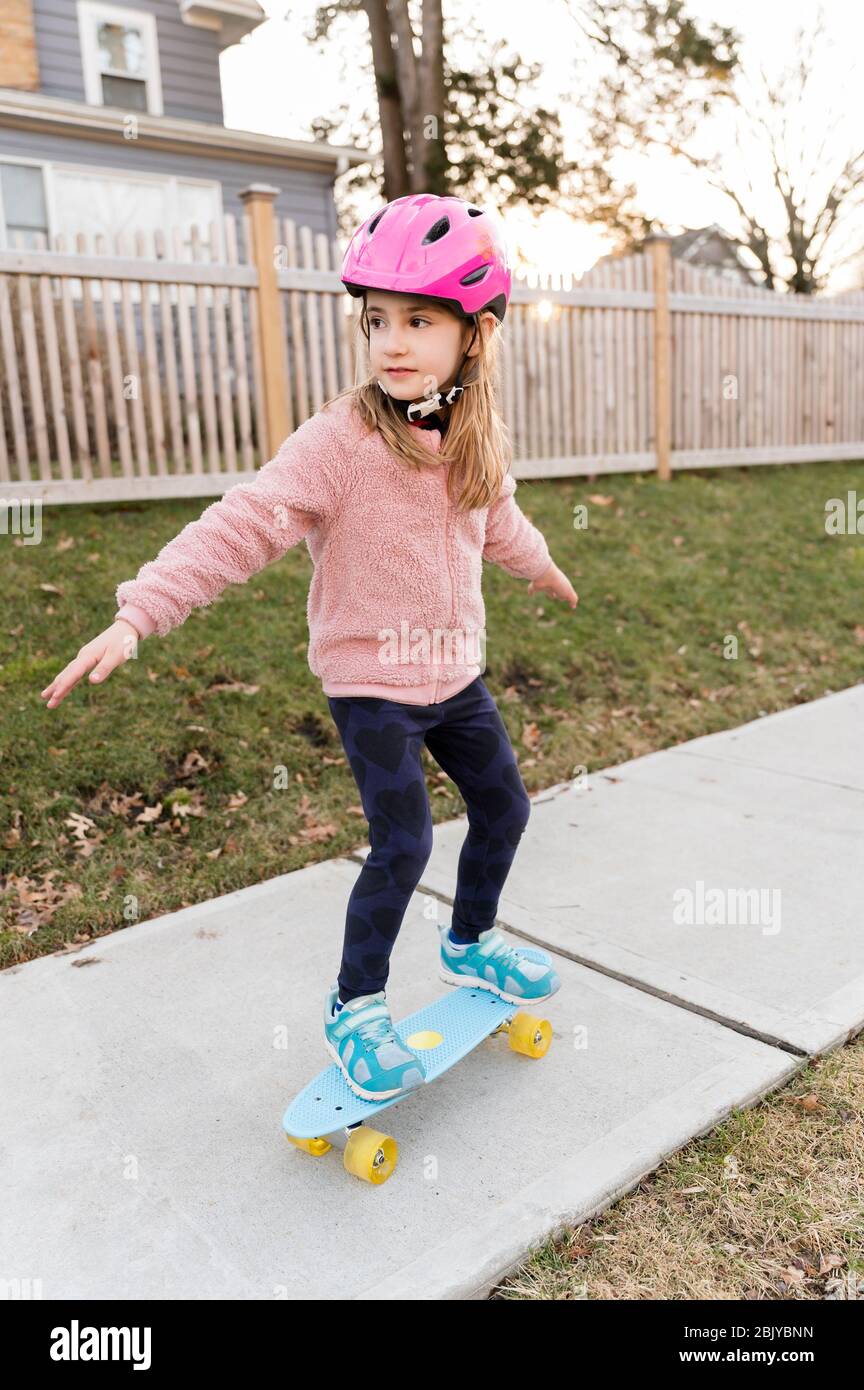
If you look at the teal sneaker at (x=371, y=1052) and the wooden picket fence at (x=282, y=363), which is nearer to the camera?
the teal sneaker at (x=371, y=1052)

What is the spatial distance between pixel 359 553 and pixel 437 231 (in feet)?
2.38

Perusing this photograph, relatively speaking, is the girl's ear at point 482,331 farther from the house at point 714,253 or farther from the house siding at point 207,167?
the house at point 714,253

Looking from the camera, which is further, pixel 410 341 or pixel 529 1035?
pixel 529 1035

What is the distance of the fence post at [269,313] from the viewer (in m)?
7.61

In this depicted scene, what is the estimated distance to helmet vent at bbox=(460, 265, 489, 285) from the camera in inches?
93.6

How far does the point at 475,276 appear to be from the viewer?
2400 mm

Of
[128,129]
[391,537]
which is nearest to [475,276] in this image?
[391,537]

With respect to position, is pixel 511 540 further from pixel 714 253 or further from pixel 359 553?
pixel 714 253

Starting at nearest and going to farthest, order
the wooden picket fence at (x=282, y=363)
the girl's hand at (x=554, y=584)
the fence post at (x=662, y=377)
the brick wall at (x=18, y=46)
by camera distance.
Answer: the girl's hand at (x=554, y=584) → the wooden picket fence at (x=282, y=363) → the fence post at (x=662, y=377) → the brick wall at (x=18, y=46)

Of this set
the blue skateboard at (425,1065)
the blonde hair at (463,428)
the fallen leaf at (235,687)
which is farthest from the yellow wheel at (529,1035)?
the fallen leaf at (235,687)

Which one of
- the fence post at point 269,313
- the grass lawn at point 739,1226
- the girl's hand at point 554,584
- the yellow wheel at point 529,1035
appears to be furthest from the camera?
the fence post at point 269,313
